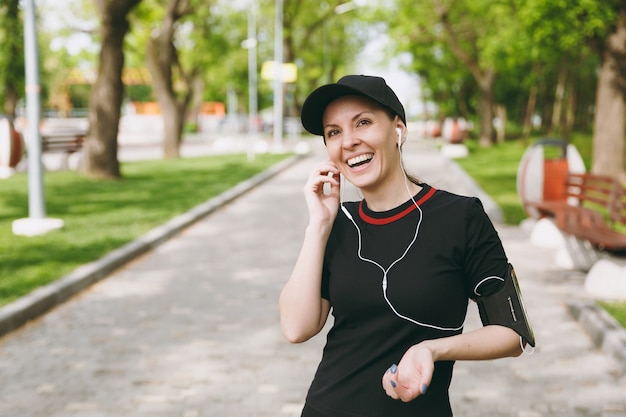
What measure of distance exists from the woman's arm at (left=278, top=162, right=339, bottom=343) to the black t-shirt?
0.26ft

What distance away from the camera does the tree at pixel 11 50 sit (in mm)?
15070

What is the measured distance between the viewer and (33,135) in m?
10.1

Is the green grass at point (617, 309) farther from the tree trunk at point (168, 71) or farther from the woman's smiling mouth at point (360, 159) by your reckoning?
the tree trunk at point (168, 71)

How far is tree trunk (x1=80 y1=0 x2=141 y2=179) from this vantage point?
56.8 ft

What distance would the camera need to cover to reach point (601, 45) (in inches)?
635

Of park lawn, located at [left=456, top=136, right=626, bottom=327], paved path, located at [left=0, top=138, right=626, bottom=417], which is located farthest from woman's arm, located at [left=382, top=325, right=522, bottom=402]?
park lawn, located at [left=456, top=136, right=626, bottom=327]

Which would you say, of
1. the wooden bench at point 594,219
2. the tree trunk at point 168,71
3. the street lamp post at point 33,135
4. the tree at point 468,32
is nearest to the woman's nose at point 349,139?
the wooden bench at point 594,219

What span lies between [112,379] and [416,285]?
3460mm

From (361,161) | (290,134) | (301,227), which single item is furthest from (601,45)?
(290,134)

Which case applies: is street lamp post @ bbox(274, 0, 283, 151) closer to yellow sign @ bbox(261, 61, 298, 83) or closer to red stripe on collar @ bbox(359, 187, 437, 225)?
yellow sign @ bbox(261, 61, 298, 83)

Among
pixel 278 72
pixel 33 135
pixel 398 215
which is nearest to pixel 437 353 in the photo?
pixel 398 215

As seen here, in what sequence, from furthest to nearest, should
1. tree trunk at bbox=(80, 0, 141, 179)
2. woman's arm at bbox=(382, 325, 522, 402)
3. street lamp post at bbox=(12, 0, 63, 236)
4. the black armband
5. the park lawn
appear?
1. tree trunk at bbox=(80, 0, 141, 179)
2. street lamp post at bbox=(12, 0, 63, 236)
3. the park lawn
4. the black armband
5. woman's arm at bbox=(382, 325, 522, 402)

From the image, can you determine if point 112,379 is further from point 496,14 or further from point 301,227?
point 496,14

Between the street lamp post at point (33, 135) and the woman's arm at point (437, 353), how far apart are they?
905 centimetres
